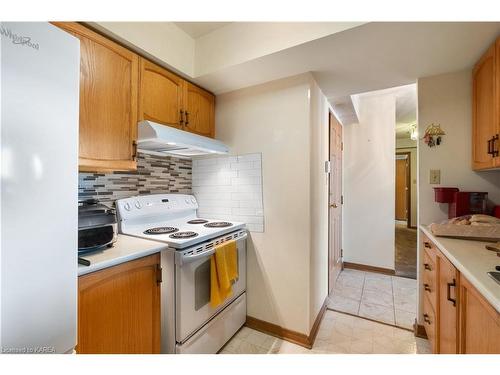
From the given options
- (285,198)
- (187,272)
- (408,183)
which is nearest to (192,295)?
(187,272)

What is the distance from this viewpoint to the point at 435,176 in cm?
174

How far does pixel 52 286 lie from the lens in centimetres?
67

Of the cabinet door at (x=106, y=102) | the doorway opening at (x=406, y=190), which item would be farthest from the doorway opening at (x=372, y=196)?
the cabinet door at (x=106, y=102)

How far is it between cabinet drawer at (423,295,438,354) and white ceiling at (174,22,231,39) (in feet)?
8.13

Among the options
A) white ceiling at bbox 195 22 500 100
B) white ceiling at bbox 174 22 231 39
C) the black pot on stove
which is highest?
white ceiling at bbox 174 22 231 39

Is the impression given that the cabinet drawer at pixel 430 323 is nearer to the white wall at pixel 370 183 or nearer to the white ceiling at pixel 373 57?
the white wall at pixel 370 183

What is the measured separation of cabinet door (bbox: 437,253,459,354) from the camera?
3.54 ft

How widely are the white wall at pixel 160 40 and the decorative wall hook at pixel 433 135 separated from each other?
1906 millimetres

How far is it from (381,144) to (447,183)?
1561 millimetres

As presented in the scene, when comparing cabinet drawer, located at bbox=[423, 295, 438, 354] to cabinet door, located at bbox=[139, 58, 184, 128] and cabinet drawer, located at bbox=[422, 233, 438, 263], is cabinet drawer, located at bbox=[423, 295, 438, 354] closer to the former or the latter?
cabinet drawer, located at bbox=[422, 233, 438, 263]

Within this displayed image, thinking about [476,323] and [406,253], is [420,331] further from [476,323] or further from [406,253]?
[406,253]

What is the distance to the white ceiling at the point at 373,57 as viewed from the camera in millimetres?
1231

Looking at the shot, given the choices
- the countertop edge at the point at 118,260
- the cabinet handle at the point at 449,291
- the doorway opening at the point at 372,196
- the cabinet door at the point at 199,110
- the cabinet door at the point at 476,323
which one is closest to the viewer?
the cabinet door at the point at 476,323

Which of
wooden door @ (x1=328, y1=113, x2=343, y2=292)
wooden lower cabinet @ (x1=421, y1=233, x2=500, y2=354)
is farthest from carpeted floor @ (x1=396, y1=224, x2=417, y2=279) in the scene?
wooden lower cabinet @ (x1=421, y1=233, x2=500, y2=354)
